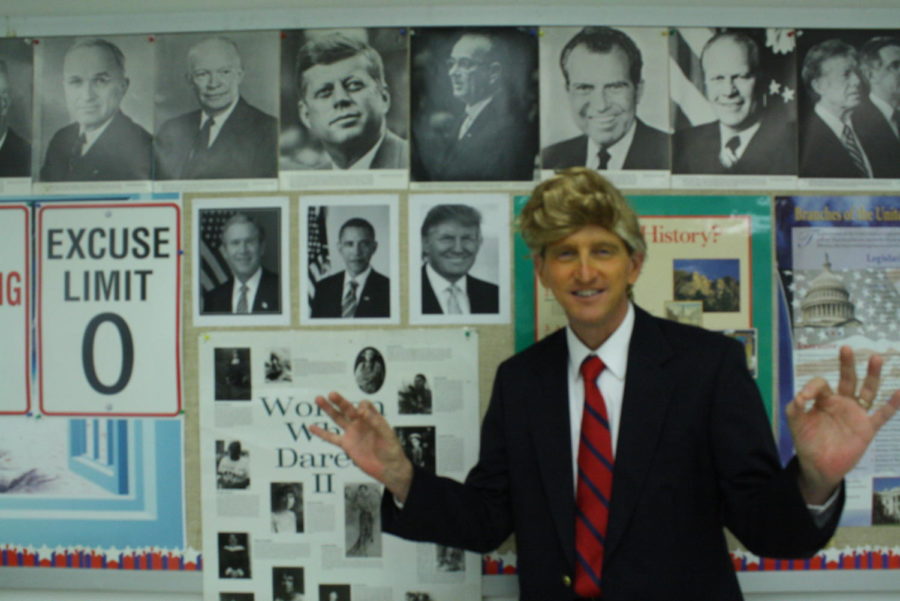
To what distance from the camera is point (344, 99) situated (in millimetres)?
1188

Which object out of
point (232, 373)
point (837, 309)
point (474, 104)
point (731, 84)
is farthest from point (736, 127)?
point (232, 373)

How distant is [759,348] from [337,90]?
108 centimetres

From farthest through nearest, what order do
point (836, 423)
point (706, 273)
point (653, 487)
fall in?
point (706, 273)
point (653, 487)
point (836, 423)

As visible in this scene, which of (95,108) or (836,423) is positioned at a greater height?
(95,108)

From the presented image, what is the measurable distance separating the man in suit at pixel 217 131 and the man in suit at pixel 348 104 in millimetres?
113

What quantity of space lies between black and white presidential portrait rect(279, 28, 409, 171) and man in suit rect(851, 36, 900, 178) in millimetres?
1004

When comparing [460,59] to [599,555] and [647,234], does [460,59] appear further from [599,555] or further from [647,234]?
[599,555]

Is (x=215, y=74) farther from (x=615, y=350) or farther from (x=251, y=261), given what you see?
(x=615, y=350)

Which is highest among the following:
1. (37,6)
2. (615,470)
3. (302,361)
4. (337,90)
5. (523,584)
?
(37,6)

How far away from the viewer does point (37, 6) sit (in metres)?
1.19

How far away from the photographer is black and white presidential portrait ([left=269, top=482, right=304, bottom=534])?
3.89 ft

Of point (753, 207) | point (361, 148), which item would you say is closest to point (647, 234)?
point (753, 207)

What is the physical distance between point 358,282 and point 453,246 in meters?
0.22

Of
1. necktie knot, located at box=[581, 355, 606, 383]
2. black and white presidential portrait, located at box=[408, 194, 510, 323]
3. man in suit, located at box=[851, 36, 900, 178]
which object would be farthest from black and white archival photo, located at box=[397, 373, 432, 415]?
man in suit, located at box=[851, 36, 900, 178]
